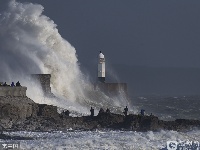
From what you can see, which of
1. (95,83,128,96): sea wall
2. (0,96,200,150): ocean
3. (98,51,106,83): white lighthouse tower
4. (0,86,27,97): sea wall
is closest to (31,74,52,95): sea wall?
(0,86,27,97): sea wall

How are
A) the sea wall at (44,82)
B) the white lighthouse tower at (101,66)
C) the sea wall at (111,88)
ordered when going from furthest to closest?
1. the sea wall at (111,88)
2. the white lighthouse tower at (101,66)
3. the sea wall at (44,82)

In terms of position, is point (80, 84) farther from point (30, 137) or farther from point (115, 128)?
point (30, 137)

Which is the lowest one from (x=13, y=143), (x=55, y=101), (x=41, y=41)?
(x=13, y=143)

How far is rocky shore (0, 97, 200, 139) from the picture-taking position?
73.8 feet

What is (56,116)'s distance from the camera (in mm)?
23844

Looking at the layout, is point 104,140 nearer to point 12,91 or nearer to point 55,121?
point 55,121

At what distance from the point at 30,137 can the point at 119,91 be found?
29341mm

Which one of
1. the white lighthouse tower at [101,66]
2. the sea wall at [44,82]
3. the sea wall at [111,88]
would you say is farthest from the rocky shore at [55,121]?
the sea wall at [111,88]

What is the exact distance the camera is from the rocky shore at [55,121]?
22500 mm

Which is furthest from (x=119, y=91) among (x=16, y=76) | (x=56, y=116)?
(x=56, y=116)

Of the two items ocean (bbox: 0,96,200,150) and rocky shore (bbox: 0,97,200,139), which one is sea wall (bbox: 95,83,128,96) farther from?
ocean (bbox: 0,96,200,150)

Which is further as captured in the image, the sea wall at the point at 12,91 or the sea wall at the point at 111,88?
the sea wall at the point at 111,88

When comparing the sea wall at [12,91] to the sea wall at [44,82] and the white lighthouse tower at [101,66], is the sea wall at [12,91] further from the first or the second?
the white lighthouse tower at [101,66]

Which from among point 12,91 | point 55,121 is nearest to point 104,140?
point 55,121
